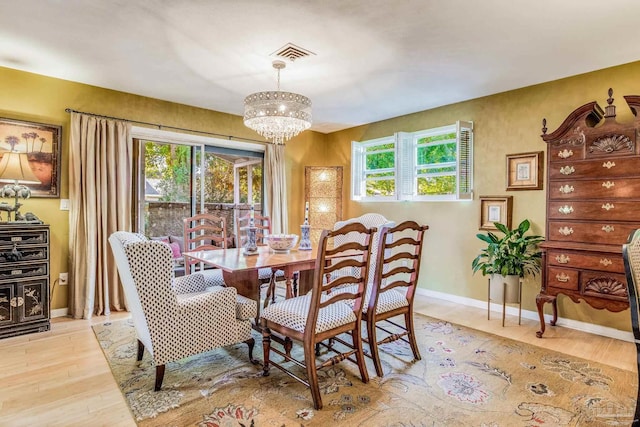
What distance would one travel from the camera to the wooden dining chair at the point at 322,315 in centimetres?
199

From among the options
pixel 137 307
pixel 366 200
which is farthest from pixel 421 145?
pixel 137 307

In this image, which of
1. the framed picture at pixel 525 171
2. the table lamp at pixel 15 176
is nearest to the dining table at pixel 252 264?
the table lamp at pixel 15 176

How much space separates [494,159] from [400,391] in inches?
115

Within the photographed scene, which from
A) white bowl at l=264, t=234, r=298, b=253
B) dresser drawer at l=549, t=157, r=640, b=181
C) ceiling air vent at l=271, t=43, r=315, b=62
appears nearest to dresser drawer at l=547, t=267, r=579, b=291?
dresser drawer at l=549, t=157, r=640, b=181

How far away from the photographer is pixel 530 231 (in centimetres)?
372

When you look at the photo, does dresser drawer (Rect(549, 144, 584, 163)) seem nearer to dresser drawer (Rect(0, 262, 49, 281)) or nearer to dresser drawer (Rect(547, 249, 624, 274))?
dresser drawer (Rect(547, 249, 624, 274))

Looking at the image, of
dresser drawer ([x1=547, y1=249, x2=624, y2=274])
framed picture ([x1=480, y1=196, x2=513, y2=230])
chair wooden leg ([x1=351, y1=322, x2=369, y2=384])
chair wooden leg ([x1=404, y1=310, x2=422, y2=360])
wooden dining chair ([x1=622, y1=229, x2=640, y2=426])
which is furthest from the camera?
framed picture ([x1=480, y1=196, x2=513, y2=230])

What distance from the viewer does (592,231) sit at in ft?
9.61

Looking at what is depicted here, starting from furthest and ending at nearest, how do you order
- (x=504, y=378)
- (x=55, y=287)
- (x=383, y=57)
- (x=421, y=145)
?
(x=421, y=145)
(x=55, y=287)
(x=383, y=57)
(x=504, y=378)

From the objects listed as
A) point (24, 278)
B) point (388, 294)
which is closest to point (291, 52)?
point (388, 294)

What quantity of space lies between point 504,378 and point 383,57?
8.58 feet

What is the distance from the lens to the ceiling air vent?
2.79 meters

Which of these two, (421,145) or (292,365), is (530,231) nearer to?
(421,145)

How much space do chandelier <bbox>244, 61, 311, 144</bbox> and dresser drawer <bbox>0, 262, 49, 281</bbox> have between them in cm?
229
